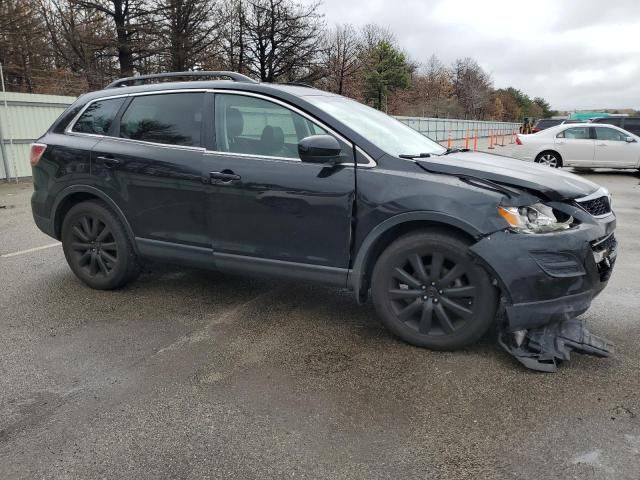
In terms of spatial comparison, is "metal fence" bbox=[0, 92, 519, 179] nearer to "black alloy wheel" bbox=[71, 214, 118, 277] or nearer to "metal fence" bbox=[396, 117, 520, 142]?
"black alloy wheel" bbox=[71, 214, 118, 277]

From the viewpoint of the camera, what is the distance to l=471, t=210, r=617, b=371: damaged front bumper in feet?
9.91

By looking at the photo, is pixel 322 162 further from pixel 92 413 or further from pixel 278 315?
pixel 92 413

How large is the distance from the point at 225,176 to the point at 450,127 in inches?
1562

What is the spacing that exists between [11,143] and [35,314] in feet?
35.2

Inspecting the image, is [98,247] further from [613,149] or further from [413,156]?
[613,149]

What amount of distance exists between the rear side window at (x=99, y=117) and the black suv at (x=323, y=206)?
0.04 ft

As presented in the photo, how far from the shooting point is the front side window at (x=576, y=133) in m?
15.2

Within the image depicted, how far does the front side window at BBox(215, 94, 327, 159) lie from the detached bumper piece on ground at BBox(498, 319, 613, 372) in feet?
6.21

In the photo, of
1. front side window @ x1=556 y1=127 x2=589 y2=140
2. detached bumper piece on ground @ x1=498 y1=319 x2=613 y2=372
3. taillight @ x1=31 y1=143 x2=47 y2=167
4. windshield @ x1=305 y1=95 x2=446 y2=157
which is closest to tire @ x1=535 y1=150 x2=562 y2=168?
front side window @ x1=556 y1=127 x2=589 y2=140

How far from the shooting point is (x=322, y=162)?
3.46 meters

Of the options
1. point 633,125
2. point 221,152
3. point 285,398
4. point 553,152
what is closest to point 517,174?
point 285,398

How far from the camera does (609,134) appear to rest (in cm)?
1505

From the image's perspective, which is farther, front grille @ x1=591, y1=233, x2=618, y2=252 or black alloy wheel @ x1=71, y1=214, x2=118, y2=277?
black alloy wheel @ x1=71, y1=214, x2=118, y2=277

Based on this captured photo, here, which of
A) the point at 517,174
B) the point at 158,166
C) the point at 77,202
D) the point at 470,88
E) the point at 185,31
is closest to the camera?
the point at 517,174
